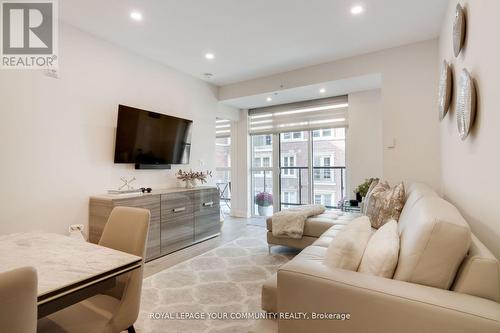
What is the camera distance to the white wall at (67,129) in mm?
2627

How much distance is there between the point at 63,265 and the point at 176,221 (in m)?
2.60

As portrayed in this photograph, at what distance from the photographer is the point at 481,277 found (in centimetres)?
101

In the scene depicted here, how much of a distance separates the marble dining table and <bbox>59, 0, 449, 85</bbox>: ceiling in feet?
7.95

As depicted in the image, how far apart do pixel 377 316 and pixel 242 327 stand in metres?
1.21

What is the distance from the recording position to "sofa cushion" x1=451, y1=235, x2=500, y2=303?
0.99m

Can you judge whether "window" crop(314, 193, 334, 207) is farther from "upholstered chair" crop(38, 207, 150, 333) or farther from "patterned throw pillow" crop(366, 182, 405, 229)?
"upholstered chair" crop(38, 207, 150, 333)

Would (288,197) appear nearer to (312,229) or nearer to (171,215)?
(312,229)

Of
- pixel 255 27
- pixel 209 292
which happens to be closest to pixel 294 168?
pixel 255 27

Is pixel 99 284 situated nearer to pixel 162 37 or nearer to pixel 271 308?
pixel 271 308

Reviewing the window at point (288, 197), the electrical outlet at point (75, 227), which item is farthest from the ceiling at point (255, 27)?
the window at point (288, 197)

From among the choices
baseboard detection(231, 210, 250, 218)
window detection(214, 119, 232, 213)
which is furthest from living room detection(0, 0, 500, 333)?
window detection(214, 119, 232, 213)

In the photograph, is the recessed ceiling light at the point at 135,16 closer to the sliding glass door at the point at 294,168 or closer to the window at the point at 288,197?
the sliding glass door at the point at 294,168

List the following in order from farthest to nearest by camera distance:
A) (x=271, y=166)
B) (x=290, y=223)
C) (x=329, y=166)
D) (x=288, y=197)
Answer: (x=271, y=166), (x=288, y=197), (x=329, y=166), (x=290, y=223)

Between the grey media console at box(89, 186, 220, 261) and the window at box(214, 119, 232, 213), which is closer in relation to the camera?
the grey media console at box(89, 186, 220, 261)
